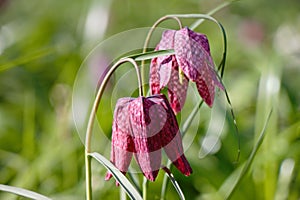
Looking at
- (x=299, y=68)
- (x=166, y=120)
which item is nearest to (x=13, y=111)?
(x=299, y=68)

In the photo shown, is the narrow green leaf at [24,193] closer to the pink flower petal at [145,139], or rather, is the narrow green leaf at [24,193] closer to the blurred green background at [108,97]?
the pink flower petal at [145,139]

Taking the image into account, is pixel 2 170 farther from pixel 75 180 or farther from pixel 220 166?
pixel 220 166

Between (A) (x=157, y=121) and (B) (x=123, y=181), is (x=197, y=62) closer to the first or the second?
(A) (x=157, y=121)

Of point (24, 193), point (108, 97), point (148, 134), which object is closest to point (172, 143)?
point (148, 134)

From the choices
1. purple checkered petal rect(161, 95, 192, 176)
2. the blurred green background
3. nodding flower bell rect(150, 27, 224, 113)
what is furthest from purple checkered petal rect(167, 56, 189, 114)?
the blurred green background

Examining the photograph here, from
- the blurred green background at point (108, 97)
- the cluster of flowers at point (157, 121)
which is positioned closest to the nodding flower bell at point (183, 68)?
the cluster of flowers at point (157, 121)

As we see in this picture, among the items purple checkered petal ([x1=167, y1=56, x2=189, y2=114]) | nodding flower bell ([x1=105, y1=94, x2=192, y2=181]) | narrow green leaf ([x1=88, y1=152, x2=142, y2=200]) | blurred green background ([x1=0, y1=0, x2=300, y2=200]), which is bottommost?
narrow green leaf ([x1=88, y1=152, x2=142, y2=200])

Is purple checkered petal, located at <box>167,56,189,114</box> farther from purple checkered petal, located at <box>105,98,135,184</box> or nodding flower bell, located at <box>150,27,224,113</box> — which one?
purple checkered petal, located at <box>105,98,135,184</box>

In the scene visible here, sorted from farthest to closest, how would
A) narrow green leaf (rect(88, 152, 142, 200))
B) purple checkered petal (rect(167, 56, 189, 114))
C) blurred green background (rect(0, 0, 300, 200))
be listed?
1. blurred green background (rect(0, 0, 300, 200))
2. purple checkered petal (rect(167, 56, 189, 114))
3. narrow green leaf (rect(88, 152, 142, 200))
